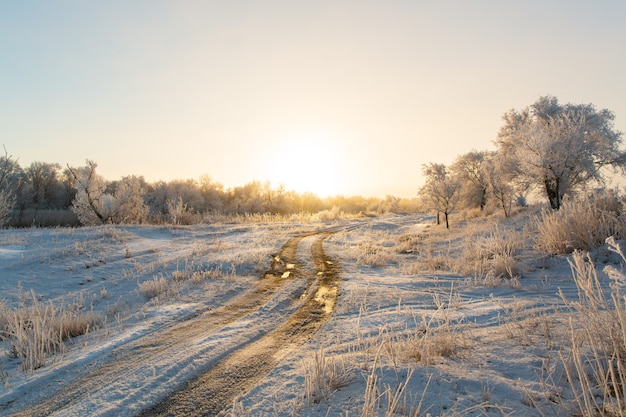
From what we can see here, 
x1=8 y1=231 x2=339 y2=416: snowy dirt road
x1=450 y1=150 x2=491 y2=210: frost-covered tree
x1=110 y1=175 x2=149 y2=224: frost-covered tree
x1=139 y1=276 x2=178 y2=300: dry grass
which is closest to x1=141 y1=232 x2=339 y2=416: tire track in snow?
x1=8 y1=231 x2=339 y2=416: snowy dirt road

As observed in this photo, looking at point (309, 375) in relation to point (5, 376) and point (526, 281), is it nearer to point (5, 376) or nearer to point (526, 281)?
point (5, 376)

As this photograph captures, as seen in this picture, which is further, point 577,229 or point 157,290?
point 577,229

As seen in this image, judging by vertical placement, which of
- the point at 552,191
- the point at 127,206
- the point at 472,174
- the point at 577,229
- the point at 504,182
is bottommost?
the point at 577,229

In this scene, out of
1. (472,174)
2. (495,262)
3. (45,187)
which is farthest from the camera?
(45,187)

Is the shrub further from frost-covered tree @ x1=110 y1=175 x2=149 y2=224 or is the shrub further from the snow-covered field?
frost-covered tree @ x1=110 y1=175 x2=149 y2=224

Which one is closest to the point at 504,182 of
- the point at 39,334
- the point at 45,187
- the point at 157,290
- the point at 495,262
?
the point at 495,262

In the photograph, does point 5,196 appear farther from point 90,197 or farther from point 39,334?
point 39,334

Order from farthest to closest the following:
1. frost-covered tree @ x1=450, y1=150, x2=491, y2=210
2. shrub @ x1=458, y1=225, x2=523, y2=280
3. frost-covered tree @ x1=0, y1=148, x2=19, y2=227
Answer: frost-covered tree @ x1=450, y1=150, x2=491, y2=210
frost-covered tree @ x1=0, y1=148, x2=19, y2=227
shrub @ x1=458, y1=225, x2=523, y2=280

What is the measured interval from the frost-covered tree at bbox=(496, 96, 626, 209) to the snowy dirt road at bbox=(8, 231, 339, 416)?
16114 millimetres

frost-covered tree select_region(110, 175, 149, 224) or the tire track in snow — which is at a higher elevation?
frost-covered tree select_region(110, 175, 149, 224)

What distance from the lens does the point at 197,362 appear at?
4281 millimetres

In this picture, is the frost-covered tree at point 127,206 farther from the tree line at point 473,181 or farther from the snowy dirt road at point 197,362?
the snowy dirt road at point 197,362

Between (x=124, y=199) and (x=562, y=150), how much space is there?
28.7 metres

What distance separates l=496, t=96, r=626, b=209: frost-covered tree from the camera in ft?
56.6
